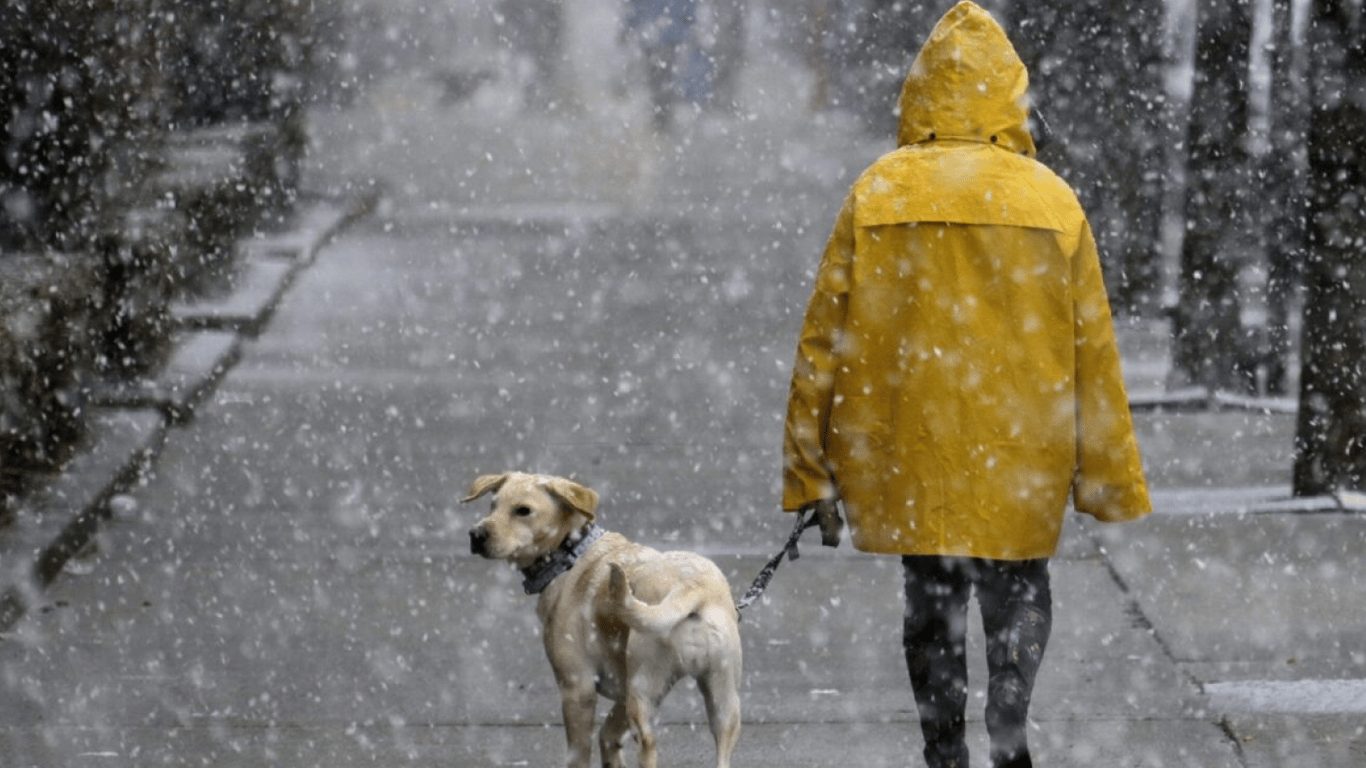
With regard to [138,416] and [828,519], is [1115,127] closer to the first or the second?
[138,416]

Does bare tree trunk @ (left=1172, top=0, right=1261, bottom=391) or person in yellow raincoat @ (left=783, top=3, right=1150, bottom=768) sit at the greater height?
person in yellow raincoat @ (left=783, top=3, right=1150, bottom=768)

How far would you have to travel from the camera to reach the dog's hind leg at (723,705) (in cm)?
453

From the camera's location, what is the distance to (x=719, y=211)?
1847 cm

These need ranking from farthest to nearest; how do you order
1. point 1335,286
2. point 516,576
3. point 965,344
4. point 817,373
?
1. point 1335,286
2. point 516,576
3. point 817,373
4. point 965,344

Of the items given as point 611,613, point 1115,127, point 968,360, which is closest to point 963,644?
point 968,360

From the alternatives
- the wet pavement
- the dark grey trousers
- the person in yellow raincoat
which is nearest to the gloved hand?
the person in yellow raincoat

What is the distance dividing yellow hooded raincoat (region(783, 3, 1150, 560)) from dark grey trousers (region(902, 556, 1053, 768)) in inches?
5.3

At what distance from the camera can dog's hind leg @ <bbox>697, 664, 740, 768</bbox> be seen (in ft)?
14.9

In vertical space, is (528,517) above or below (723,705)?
above

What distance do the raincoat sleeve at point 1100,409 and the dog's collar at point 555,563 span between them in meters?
1.25

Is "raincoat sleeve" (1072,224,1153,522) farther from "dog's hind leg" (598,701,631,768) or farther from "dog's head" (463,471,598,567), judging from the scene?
"dog's hind leg" (598,701,631,768)

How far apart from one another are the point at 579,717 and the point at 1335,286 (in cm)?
492

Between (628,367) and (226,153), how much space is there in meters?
6.04

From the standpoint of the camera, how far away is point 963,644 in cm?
→ 456
